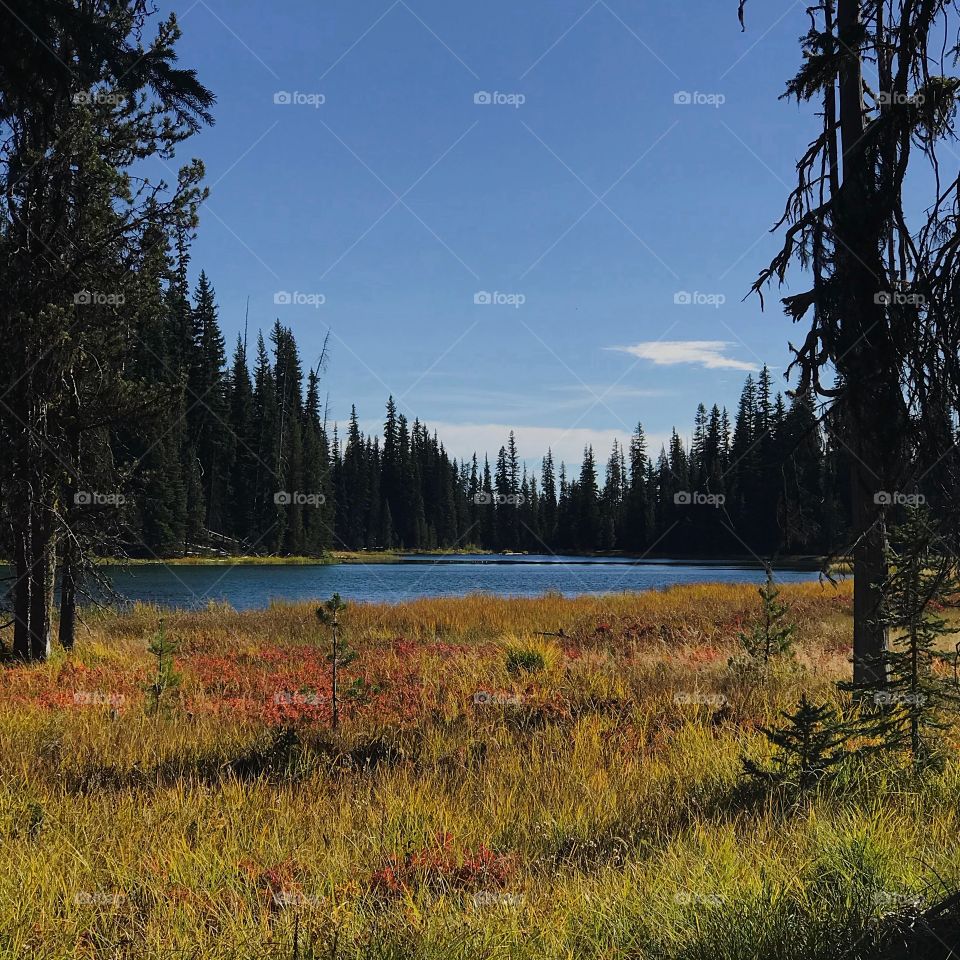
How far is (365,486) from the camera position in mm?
96312

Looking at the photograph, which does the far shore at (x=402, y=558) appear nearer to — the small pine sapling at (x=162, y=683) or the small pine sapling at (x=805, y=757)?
the small pine sapling at (x=162, y=683)

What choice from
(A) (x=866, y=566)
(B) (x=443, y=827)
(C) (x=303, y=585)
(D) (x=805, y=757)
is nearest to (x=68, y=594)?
(B) (x=443, y=827)

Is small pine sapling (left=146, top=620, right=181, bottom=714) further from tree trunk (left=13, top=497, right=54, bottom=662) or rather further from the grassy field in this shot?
tree trunk (left=13, top=497, right=54, bottom=662)

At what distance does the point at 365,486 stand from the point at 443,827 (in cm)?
9216

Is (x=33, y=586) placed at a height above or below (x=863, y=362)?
below

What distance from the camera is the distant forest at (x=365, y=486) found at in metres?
63.0

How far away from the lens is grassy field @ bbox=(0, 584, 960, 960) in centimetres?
367

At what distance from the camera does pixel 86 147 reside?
11.9m

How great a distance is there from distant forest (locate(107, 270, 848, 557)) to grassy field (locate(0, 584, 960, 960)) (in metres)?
24.9

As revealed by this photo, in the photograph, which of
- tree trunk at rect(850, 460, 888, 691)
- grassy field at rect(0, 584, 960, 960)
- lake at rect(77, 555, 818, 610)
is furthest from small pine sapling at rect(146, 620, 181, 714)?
lake at rect(77, 555, 818, 610)

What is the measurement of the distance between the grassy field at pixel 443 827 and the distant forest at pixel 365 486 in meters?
24.9

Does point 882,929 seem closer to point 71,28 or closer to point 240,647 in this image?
point 71,28

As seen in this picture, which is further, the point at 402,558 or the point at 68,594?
the point at 402,558

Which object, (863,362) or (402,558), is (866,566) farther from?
(402,558)
